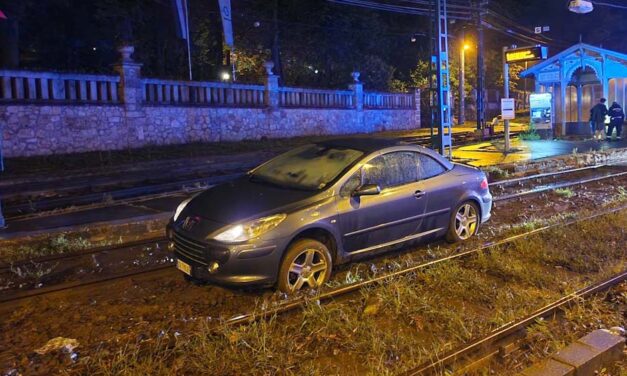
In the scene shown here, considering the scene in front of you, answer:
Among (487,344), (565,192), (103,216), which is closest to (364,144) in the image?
(487,344)

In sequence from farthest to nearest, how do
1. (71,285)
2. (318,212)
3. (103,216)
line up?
(103,216)
(71,285)
(318,212)

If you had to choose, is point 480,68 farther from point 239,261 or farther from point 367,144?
point 239,261

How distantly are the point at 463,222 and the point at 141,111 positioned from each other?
15453 millimetres

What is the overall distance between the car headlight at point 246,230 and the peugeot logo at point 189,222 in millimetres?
→ 429

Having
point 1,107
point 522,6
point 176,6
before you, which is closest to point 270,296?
point 1,107

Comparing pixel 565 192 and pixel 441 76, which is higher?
pixel 441 76

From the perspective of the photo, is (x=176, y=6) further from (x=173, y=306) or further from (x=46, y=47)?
(x=173, y=306)

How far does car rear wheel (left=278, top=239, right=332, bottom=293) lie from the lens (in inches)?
220

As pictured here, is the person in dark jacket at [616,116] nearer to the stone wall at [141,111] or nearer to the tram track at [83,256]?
the stone wall at [141,111]

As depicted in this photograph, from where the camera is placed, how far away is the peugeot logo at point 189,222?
574 cm

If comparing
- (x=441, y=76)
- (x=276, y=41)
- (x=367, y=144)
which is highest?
(x=276, y=41)

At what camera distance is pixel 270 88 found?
25938 mm

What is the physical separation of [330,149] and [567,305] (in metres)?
3.10

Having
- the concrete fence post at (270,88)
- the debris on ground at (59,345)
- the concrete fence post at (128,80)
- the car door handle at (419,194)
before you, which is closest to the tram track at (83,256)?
the debris on ground at (59,345)
